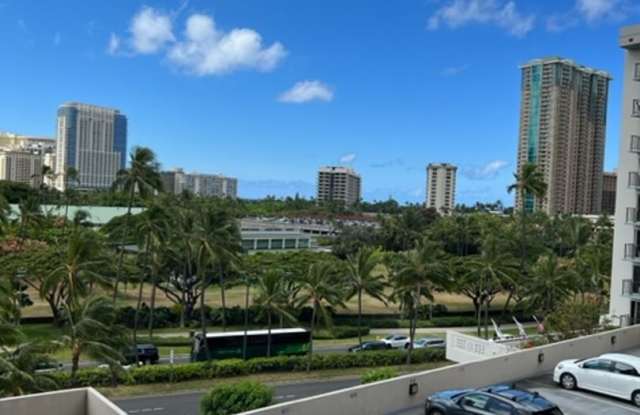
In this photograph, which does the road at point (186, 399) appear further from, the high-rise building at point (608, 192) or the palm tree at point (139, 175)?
the high-rise building at point (608, 192)

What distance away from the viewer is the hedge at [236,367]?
3347 centimetres

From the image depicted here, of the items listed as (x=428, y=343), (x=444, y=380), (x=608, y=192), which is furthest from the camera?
(x=608, y=192)

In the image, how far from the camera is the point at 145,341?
47.6 metres

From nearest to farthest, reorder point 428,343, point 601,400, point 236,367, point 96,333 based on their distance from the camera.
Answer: point 601,400, point 96,333, point 236,367, point 428,343

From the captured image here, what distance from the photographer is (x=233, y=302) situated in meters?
65.0

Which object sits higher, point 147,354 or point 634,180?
point 634,180

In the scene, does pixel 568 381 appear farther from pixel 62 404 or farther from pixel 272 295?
pixel 272 295

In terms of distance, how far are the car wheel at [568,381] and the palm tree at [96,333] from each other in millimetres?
17367

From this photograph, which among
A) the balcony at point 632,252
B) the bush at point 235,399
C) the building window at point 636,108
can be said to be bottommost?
the bush at point 235,399

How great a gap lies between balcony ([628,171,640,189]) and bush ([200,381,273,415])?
85.6 feet

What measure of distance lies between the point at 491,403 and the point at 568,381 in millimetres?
6788

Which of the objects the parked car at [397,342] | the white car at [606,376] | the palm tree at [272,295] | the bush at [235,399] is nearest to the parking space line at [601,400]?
the white car at [606,376]

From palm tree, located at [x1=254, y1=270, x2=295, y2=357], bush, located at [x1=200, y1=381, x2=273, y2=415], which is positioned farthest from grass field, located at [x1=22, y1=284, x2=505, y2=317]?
bush, located at [x1=200, y1=381, x2=273, y2=415]

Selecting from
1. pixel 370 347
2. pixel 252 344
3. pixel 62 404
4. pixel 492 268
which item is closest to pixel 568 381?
pixel 62 404
